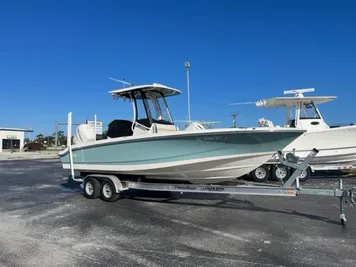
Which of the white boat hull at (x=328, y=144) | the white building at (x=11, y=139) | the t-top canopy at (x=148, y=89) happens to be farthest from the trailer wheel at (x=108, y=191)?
the white building at (x=11, y=139)

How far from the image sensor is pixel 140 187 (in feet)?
24.8

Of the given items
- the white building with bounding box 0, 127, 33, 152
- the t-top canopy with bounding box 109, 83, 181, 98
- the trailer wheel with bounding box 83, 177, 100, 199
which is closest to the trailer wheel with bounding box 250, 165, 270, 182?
the t-top canopy with bounding box 109, 83, 181, 98

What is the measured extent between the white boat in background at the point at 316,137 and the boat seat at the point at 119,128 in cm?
474

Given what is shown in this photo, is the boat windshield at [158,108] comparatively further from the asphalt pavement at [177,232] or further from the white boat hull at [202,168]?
the asphalt pavement at [177,232]

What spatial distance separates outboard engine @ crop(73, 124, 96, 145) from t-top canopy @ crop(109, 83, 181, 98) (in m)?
1.13

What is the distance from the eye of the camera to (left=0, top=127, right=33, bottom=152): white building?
57688 mm

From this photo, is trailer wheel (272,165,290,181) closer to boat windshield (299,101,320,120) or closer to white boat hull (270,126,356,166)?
white boat hull (270,126,356,166)

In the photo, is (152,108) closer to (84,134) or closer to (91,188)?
(84,134)

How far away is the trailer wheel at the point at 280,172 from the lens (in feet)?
34.8

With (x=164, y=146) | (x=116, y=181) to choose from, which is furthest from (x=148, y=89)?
(x=116, y=181)

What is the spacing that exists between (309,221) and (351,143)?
6.80 meters

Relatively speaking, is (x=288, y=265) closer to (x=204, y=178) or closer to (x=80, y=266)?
(x=80, y=266)

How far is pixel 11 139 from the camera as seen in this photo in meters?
59.3

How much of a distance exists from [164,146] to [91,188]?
2439mm
